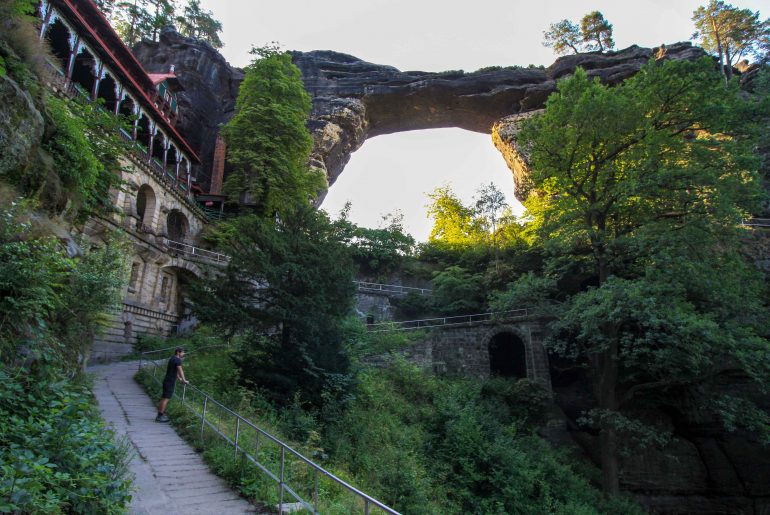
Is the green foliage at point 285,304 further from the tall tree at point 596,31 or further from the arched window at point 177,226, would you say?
the tall tree at point 596,31

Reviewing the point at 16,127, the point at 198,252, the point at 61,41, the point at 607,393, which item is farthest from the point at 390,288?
the point at 16,127

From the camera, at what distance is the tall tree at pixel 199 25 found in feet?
166

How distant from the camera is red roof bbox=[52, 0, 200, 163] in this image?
21.8m

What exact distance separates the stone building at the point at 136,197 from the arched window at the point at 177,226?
2.5 inches

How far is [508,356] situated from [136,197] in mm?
23892

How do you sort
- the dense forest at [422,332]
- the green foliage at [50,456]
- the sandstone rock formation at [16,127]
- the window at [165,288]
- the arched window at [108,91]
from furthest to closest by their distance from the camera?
the arched window at [108,91] → the window at [165,288] → the sandstone rock formation at [16,127] → the dense forest at [422,332] → the green foliage at [50,456]

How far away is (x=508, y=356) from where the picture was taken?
28453mm

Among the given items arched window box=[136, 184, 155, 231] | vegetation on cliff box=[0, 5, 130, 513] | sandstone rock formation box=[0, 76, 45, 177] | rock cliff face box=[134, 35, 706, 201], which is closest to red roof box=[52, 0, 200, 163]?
arched window box=[136, 184, 155, 231]

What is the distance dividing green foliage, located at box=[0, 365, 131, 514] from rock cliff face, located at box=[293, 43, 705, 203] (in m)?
33.2

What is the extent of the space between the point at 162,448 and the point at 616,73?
43.8 m

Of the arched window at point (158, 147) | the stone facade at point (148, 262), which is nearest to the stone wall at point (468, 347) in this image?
the stone facade at point (148, 262)

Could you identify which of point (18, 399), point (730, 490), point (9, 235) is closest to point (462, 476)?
point (18, 399)

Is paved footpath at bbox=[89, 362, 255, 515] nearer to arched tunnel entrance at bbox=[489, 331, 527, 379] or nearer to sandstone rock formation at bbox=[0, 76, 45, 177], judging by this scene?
sandstone rock formation at bbox=[0, 76, 45, 177]

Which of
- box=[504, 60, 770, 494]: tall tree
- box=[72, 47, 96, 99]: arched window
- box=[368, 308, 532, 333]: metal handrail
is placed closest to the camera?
box=[504, 60, 770, 494]: tall tree
